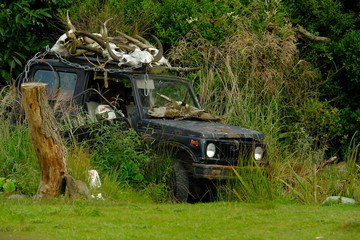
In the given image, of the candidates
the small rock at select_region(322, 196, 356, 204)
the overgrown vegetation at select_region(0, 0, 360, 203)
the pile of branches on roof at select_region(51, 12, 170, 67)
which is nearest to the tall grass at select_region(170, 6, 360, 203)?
the overgrown vegetation at select_region(0, 0, 360, 203)

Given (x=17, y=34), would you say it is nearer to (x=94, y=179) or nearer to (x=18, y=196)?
(x=94, y=179)

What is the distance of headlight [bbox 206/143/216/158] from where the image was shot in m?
10.4

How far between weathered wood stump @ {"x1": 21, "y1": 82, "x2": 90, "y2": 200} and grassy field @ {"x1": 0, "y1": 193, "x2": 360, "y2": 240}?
0.28 meters

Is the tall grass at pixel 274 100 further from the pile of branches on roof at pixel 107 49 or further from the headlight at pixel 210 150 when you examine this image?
the pile of branches on roof at pixel 107 49

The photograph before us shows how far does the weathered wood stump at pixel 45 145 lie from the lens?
9469 mm

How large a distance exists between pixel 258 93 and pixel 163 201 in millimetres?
4297

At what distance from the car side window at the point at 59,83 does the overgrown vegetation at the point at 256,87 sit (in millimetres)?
844

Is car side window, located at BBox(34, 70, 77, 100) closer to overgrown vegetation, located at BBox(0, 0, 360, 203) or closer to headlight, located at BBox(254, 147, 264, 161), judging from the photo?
overgrown vegetation, located at BBox(0, 0, 360, 203)

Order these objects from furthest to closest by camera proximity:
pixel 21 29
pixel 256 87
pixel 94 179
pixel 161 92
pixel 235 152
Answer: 1. pixel 21 29
2. pixel 256 87
3. pixel 161 92
4. pixel 235 152
5. pixel 94 179

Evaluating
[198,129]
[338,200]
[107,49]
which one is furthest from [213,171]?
[107,49]

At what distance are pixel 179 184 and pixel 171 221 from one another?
2440 mm

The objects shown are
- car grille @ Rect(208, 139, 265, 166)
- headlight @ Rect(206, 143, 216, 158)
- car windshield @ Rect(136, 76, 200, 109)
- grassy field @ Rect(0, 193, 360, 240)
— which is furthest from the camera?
car windshield @ Rect(136, 76, 200, 109)

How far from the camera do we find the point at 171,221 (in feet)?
26.8

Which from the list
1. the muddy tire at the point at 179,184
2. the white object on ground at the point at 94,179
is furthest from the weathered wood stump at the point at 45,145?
the muddy tire at the point at 179,184
